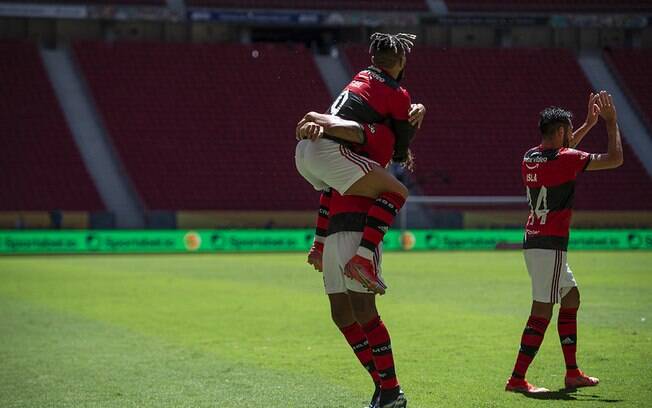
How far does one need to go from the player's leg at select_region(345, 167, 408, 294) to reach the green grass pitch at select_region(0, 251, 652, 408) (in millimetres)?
1513

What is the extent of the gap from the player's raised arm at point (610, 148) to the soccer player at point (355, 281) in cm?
190

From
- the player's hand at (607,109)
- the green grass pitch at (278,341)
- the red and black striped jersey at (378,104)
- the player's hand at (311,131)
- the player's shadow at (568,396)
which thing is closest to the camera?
the player's hand at (311,131)

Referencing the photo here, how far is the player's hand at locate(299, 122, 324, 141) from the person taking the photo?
661cm

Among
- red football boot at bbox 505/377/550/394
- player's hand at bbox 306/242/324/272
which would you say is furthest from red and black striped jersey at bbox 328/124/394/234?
red football boot at bbox 505/377/550/394

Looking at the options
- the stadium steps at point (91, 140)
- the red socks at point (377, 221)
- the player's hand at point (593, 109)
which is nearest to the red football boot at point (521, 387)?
the red socks at point (377, 221)

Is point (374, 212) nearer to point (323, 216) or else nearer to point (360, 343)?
point (323, 216)

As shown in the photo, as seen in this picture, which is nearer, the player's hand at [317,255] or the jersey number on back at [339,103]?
the jersey number on back at [339,103]

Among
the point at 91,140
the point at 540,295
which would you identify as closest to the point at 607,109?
the point at 540,295

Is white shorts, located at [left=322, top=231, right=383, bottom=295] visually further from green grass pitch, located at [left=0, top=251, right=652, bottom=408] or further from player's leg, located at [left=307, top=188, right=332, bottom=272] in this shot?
green grass pitch, located at [left=0, top=251, right=652, bottom=408]

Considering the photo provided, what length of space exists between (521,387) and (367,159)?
2.39 metres

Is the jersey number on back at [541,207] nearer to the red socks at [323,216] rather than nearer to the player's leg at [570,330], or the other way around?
the player's leg at [570,330]

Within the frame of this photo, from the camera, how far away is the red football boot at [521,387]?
8.05 meters

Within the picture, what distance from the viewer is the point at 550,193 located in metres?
8.33

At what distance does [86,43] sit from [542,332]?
38635mm
